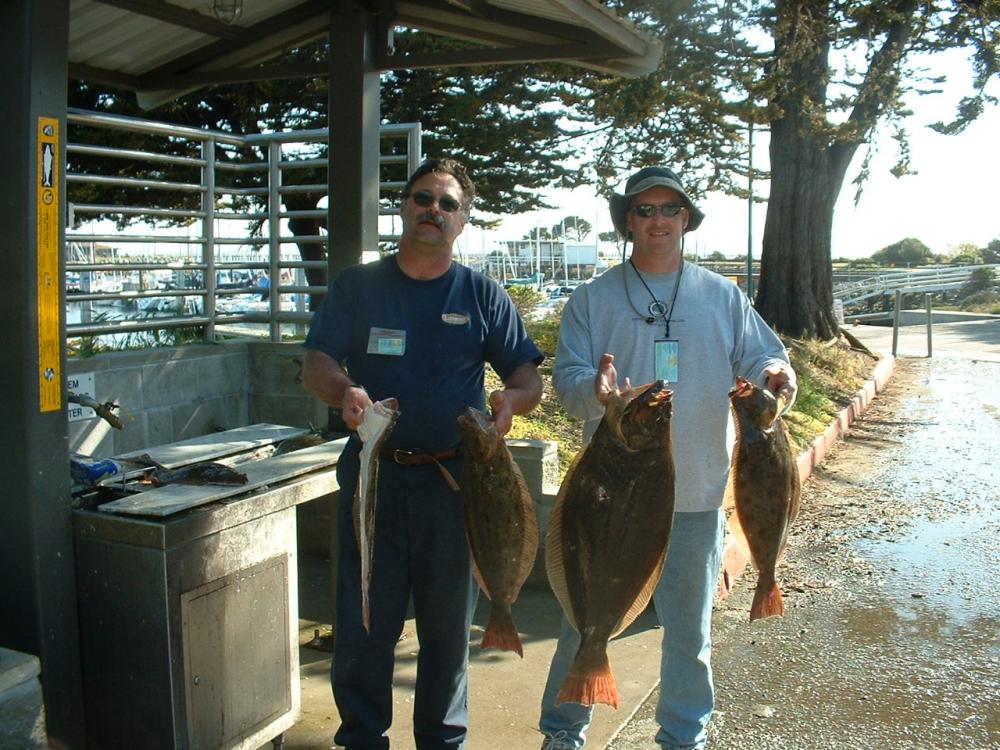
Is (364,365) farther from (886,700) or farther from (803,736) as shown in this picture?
(886,700)

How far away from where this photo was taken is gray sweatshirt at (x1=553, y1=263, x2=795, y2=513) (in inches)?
142

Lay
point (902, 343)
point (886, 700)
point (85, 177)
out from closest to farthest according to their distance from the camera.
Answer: point (886, 700), point (85, 177), point (902, 343)

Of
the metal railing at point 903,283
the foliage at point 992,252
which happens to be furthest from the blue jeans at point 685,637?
the foliage at point 992,252

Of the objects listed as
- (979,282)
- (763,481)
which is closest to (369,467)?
(763,481)

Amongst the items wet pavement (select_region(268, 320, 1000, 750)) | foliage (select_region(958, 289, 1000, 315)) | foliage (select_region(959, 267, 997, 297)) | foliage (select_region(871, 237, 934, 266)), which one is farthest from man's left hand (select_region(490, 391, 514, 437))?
foliage (select_region(871, 237, 934, 266))

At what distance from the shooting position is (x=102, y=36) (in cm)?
512

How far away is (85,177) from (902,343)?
21.5m

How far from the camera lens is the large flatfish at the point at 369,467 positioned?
9.78 ft

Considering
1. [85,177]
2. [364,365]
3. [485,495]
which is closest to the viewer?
[485,495]

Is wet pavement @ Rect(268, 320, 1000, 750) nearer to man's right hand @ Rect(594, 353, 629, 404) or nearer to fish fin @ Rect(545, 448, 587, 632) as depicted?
fish fin @ Rect(545, 448, 587, 632)

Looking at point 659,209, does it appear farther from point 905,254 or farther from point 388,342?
point 905,254

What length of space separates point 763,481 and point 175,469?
246cm

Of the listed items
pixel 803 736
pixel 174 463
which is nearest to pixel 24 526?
pixel 174 463

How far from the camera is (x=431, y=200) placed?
3486 millimetres
